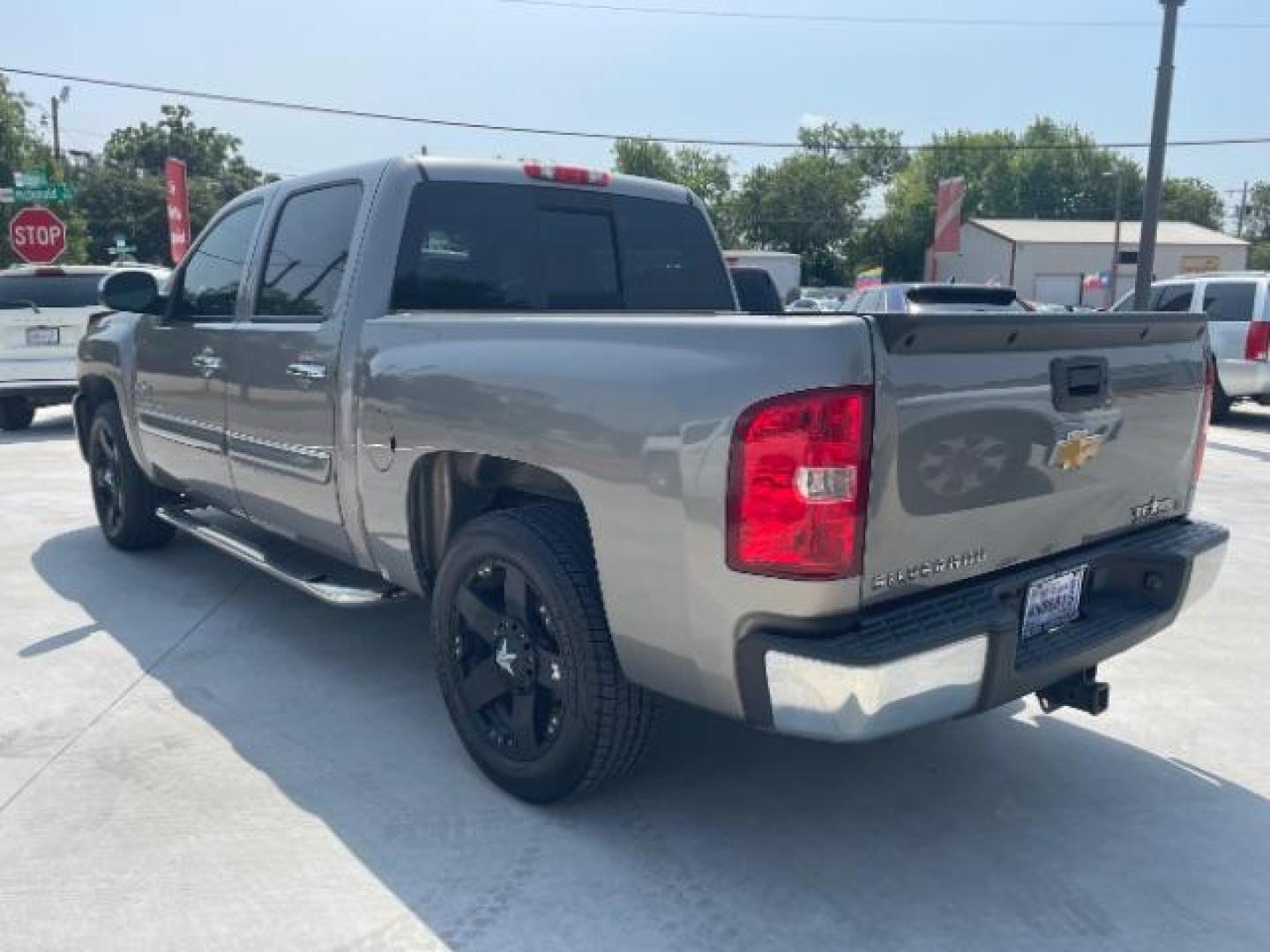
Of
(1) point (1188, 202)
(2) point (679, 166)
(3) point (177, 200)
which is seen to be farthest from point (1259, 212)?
(3) point (177, 200)

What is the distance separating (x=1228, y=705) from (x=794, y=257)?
145 ft

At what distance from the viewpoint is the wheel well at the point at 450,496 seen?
10.7ft

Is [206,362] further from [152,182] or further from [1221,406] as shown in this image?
[152,182]

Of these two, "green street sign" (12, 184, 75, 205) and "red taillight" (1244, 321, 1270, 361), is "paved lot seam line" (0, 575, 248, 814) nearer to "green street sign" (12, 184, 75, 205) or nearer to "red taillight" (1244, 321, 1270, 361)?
"red taillight" (1244, 321, 1270, 361)

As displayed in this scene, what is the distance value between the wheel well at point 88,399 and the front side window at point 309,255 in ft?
6.69

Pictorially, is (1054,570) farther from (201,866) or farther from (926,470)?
(201,866)

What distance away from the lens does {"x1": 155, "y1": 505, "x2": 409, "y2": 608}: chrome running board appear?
380 centimetres

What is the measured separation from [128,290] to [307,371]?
163 cm

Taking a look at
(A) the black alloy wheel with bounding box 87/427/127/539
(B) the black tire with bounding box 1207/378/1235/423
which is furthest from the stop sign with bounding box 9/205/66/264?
(B) the black tire with bounding box 1207/378/1235/423

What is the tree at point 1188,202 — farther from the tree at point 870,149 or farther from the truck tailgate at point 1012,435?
the truck tailgate at point 1012,435

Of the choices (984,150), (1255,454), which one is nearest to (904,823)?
(1255,454)

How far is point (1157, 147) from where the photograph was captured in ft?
43.0

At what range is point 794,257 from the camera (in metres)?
46.7

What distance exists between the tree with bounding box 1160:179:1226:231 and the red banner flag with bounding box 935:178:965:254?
67.8 metres
